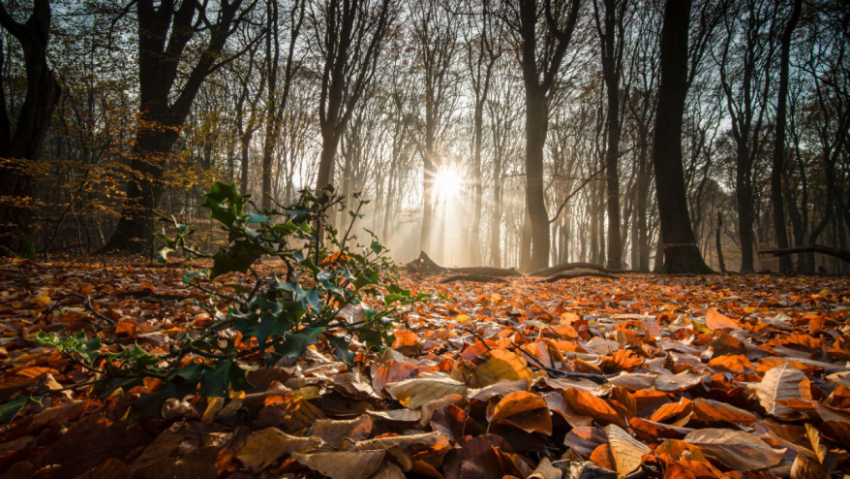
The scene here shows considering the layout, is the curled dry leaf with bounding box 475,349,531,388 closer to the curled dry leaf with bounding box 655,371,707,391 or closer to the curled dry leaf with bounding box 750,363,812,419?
the curled dry leaf with bounding box 655,371,707,391

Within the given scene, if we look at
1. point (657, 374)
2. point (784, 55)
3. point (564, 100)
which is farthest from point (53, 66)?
point (784, 55)

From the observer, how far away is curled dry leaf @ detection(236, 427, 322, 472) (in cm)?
62

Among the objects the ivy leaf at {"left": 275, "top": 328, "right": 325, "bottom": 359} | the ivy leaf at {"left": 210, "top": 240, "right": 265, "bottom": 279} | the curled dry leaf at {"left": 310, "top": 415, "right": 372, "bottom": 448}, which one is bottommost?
the curled dry leaf at {"left": 310, "top": 415, "right": 372, "bottom": 448}

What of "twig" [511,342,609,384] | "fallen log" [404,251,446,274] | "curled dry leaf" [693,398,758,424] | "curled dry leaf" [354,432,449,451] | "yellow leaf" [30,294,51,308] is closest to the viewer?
"curled dry leaf" [354,432,449,451]

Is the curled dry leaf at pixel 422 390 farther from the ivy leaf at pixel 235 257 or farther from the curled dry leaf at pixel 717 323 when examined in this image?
the curled dry leaf at pixel 717 323

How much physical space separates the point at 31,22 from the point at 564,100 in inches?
742

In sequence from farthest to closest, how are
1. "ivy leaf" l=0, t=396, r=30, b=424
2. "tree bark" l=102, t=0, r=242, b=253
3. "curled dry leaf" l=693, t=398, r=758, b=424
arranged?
"tree bark" l=102, t=0, r=242, b=253, "curled dry leaf" l=693, t=398, r=758, b=424, "ivy leaf" l=0, t=396, r=30, b=424

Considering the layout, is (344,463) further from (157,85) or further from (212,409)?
(157,85)

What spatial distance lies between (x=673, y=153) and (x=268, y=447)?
24.8 feet

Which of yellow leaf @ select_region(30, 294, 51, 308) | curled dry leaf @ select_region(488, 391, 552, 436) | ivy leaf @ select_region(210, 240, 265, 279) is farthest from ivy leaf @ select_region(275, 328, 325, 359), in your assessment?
yellow leaf @ select_region(30, 294, 51, 308)

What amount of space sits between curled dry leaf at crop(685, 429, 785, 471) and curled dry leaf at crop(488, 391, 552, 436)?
0.25 m

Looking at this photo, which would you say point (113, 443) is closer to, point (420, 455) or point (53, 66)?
point (420, 455)

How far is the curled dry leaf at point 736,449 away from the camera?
60 centimetres

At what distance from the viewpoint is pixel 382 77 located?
61.4ft
